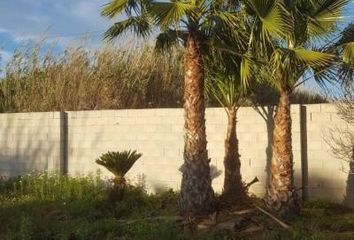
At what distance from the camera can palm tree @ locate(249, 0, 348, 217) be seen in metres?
10.3

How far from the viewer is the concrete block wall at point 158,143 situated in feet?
41.2

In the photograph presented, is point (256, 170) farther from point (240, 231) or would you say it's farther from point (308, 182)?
point (240, 231)

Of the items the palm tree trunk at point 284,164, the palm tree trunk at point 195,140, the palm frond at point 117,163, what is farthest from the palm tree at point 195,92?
the palm frond at point 117,163

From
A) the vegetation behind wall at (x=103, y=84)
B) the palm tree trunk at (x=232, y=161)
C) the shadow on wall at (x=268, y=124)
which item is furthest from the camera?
the vegetation behind wall at (x=103, y=84)

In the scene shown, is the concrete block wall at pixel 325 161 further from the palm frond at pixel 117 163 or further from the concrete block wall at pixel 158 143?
the palm frond at pixel 117 163

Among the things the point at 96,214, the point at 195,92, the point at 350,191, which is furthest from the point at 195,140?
the point at 350,191

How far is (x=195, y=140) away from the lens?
438 inches

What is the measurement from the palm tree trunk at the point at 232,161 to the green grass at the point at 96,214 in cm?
125

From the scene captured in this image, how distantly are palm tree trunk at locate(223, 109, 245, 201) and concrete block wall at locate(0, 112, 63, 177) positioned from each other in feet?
17.4

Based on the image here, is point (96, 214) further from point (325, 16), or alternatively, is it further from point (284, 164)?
point (325, 16)

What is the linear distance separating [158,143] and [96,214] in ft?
9.30

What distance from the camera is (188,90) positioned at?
36.6 ft

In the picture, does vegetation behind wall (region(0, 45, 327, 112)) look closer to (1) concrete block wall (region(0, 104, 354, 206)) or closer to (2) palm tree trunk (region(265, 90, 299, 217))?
(1) concrete block wall (region(0, 104, 354, 206))

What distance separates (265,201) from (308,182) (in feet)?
5.92
